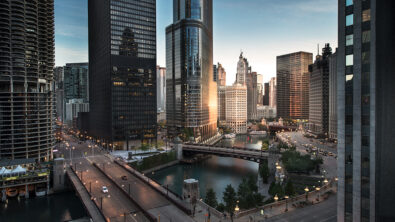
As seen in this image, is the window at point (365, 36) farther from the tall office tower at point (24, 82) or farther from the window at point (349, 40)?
the tall office tower at point (24, 82)

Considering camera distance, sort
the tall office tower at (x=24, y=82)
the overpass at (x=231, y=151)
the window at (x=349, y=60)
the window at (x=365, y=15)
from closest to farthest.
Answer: the window at (x=365, y=15) → the window at (x=349, y=60) → the tall office tower at (x=24, y=82) → the overpass at (x=231, y=151)

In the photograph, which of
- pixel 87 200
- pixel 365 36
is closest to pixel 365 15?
pixel 365 36

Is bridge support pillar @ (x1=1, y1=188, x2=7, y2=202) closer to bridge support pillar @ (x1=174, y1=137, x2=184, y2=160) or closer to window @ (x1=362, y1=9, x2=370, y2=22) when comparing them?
bridge support pillar @ (x1=174, y1=137, x2=184, y2=160)

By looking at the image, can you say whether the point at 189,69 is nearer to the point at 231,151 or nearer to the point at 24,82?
the point at 231,151

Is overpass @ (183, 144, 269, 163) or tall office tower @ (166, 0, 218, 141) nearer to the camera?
overpass @ (183, 144, 269, 163)

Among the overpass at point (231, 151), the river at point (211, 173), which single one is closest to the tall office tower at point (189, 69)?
the overpass at point (231, 151)

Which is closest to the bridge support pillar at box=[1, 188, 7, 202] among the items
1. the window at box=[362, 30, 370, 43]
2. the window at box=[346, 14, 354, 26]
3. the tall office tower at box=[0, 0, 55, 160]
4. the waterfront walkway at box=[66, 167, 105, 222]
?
the tall office tower at box=[0, 0, 55, 160]
